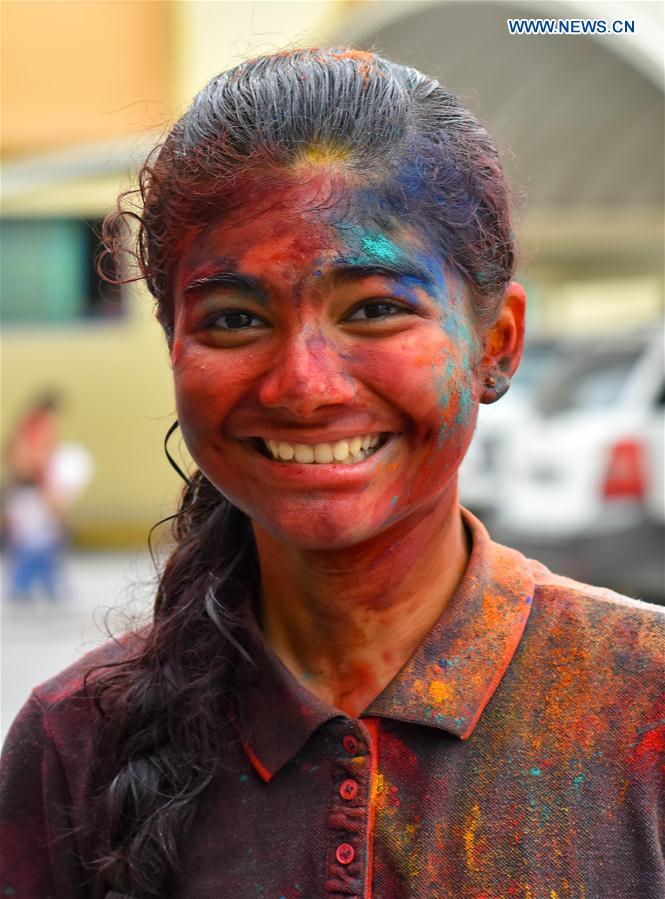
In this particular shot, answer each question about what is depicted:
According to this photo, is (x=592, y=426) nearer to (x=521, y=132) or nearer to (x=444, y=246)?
(x=444, y=246)

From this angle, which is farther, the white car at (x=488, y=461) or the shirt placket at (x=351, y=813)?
the white car at (x=488, y=461)

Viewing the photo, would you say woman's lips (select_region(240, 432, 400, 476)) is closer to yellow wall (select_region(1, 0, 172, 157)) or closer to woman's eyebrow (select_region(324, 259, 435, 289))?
woman's eyebrow (select_region(324, 259, 435, 289))

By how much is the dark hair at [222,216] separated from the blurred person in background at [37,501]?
341 inches

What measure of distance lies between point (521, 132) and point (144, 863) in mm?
14796

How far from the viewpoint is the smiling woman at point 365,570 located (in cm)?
159

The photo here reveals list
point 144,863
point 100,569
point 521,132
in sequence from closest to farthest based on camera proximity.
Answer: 1. point 144,863
2. point 100,569
3. point 521,132

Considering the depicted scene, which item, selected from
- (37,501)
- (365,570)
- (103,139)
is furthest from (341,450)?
(103,139)

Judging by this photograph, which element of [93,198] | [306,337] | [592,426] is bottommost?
Result: [592,426]

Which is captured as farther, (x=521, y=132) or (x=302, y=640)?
(x=521, y=132)

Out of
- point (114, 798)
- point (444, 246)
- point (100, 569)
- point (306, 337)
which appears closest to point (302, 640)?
point (114, 798)

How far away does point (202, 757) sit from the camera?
1.78 m

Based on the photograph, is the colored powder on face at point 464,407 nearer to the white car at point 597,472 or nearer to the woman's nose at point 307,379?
the woman's nose at point 307,379

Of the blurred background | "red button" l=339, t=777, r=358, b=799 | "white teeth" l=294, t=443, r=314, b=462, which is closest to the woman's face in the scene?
"white teeth" l=294, t=443, r=314, b=462

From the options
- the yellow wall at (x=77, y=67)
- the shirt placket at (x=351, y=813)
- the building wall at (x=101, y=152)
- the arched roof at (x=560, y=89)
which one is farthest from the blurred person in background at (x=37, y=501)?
the shirt placket at (x=351, y=813)
